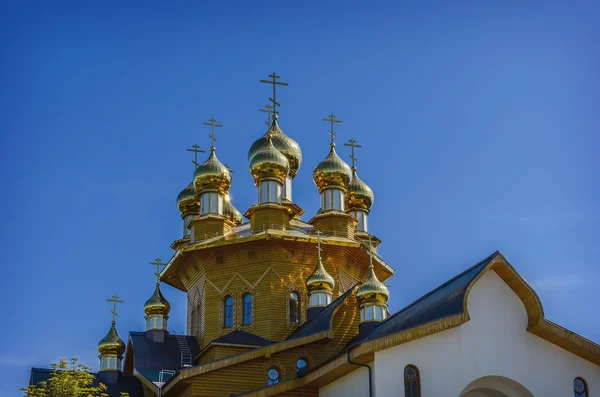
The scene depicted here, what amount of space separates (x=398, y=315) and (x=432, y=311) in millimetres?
1605

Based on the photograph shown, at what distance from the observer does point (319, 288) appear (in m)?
26.7

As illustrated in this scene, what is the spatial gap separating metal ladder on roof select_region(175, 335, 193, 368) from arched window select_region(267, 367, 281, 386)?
3.77m

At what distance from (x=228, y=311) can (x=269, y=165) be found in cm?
437

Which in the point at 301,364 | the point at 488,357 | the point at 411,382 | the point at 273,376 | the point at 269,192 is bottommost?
the point at 411,382

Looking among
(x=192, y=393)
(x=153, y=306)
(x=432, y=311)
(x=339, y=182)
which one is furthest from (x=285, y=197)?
(x=432, y=311)

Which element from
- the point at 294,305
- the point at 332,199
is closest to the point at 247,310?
the point at 294,305

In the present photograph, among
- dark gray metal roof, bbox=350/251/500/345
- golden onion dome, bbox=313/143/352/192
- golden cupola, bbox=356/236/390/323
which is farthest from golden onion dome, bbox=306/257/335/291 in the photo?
dark gray metal roof, bbox=350/251/500/345

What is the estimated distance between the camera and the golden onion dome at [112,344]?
2869 cm

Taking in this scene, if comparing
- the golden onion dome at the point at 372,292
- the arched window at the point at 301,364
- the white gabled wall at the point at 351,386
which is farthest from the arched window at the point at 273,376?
the golden onion dome at the point at 372,292

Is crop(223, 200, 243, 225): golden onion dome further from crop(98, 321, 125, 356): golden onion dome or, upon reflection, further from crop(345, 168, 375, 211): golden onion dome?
crop(98, 321, 125, 356): golden onion dome

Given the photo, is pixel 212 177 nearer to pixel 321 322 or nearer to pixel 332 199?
pixel 332 199

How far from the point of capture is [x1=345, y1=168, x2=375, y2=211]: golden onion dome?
31828 millimetres

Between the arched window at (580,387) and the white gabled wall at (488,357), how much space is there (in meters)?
0.10

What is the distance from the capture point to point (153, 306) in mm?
28750
